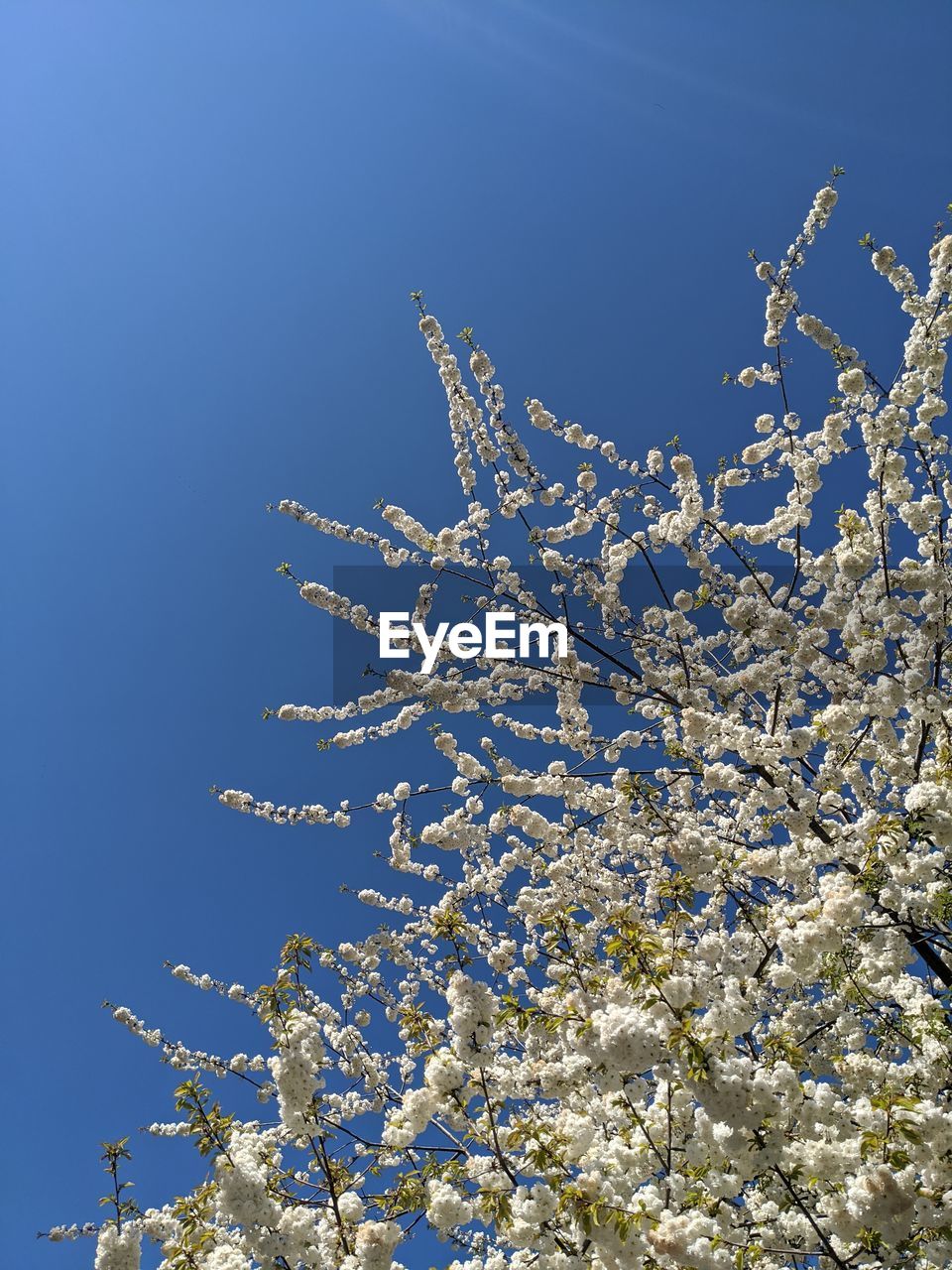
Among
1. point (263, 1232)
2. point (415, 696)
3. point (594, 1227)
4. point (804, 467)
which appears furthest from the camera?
point (415, 696)

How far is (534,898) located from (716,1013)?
292 cm

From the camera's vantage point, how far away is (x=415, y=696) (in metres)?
7.16

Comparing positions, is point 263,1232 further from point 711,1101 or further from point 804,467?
point 804,467

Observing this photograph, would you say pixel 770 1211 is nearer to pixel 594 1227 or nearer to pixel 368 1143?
pixel 594 1227

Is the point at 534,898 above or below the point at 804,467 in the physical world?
below

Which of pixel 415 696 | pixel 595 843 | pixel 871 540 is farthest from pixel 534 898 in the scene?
pixel 871 540

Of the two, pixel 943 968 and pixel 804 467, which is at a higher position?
pixel 804 467

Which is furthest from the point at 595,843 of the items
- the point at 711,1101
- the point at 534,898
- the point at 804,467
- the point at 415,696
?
the point at 804,467

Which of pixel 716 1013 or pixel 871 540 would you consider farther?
pixel 871 540

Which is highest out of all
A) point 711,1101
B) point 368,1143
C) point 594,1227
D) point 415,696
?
point 415,696

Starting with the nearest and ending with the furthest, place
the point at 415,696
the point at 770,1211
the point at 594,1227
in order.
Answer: the point at 594,1227
the point at 770,1211
the point at 415,696

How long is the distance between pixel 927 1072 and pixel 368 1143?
164 inches

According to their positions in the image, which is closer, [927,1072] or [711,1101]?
[711,1101]

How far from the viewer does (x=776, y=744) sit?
5.52 meters
